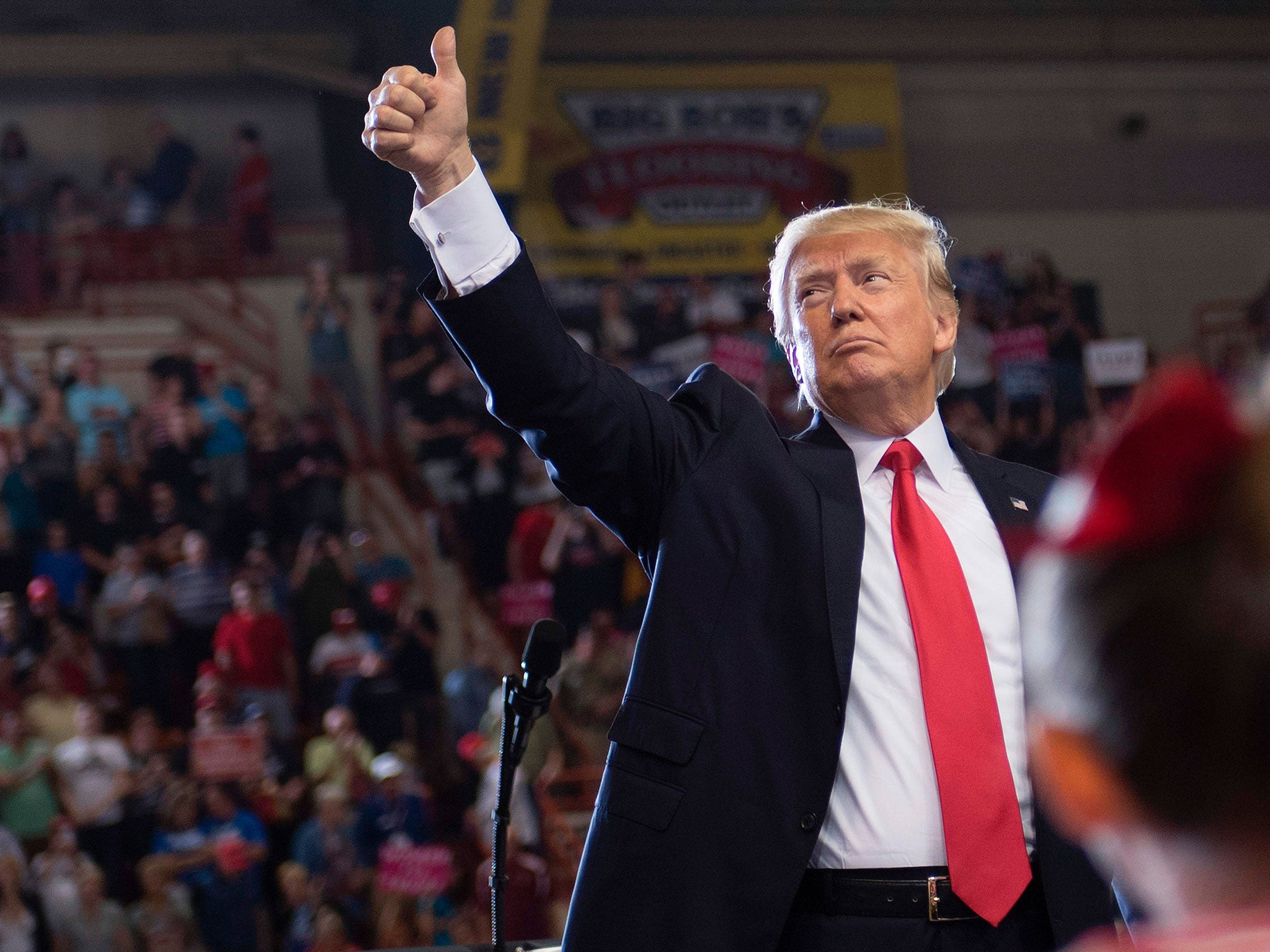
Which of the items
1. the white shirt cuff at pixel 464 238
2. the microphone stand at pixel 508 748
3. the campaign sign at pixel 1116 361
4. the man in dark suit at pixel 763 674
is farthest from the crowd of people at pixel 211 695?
the white shirt cuff at pixel 464 238

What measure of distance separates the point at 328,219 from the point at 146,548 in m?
4.82

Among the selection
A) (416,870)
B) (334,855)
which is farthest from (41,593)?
(416,870)

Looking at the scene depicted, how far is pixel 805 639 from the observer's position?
5.17 feet

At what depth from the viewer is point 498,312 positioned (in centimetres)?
151

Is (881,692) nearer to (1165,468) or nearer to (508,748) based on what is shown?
(508,748)

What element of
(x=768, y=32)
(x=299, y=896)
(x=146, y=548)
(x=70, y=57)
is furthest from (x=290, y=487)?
(x=768, y=32)

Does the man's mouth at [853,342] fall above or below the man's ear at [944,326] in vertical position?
below

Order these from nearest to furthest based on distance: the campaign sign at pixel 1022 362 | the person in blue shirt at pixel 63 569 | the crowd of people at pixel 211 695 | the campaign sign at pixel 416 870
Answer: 1. the campaign sign at pixel 416 870
2. the crowd of people at pixel 211 695
3. the person in blue shirt at pixel 63 569
4. the campaign sign at pixel 1022 362

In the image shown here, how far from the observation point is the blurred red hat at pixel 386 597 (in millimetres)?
7395

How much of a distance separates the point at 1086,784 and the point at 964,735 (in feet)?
3.27

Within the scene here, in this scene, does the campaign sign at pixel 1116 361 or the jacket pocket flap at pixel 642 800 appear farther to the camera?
the campaign sign at pixel 1116 361

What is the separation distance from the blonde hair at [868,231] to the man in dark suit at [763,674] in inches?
12.1

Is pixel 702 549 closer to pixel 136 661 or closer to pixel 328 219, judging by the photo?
pixel 136 661

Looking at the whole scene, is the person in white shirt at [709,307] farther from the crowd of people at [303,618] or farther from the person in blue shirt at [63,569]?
the person in blue shirt at [63,569]
